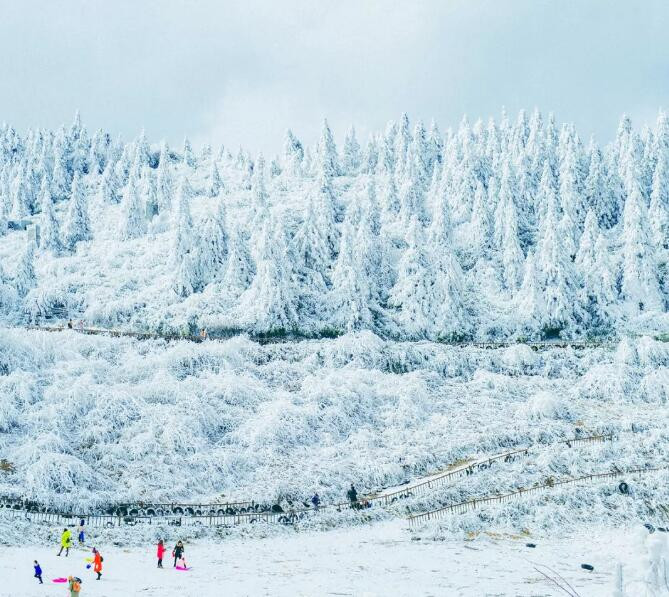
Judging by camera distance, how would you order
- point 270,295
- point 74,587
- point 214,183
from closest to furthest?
1. point 74,587
2. point 270,295
3. point 214,183

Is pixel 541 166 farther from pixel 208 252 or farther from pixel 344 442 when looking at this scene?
pixel 344 442

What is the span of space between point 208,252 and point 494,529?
43349 millimetres

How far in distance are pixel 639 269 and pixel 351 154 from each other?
160 feet

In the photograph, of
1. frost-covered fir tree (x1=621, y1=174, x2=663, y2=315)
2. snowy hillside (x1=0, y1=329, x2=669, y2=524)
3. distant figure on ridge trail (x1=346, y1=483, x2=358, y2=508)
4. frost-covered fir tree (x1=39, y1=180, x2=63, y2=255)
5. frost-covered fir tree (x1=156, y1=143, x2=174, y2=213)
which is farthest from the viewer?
frost-covered fir tree (x1=156, y1=143, x2=174, y2=213)

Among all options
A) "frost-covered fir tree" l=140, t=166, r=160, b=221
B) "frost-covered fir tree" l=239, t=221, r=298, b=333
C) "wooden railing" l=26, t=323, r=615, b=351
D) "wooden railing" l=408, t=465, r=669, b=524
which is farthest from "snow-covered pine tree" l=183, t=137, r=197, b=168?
"wooden railing" l=408, t=465, r=669, b=524

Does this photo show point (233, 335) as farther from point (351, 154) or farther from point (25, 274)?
point (351, 154)

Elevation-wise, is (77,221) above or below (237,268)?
above

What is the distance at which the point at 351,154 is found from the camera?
10025 centimetres

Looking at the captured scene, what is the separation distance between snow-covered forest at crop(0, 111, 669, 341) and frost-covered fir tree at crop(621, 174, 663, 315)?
15cm

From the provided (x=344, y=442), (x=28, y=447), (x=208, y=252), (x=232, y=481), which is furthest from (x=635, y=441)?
(x=208, y=252)

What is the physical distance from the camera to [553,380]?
49938mm

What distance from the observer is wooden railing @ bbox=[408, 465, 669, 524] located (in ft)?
97.3

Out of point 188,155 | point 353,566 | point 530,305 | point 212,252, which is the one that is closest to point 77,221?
point 212,252

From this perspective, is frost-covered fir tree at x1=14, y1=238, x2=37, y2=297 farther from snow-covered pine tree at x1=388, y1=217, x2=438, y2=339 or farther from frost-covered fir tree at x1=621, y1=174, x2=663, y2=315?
frost-covered fir tree at x1=621, y1=174, x2=663, y2=315
